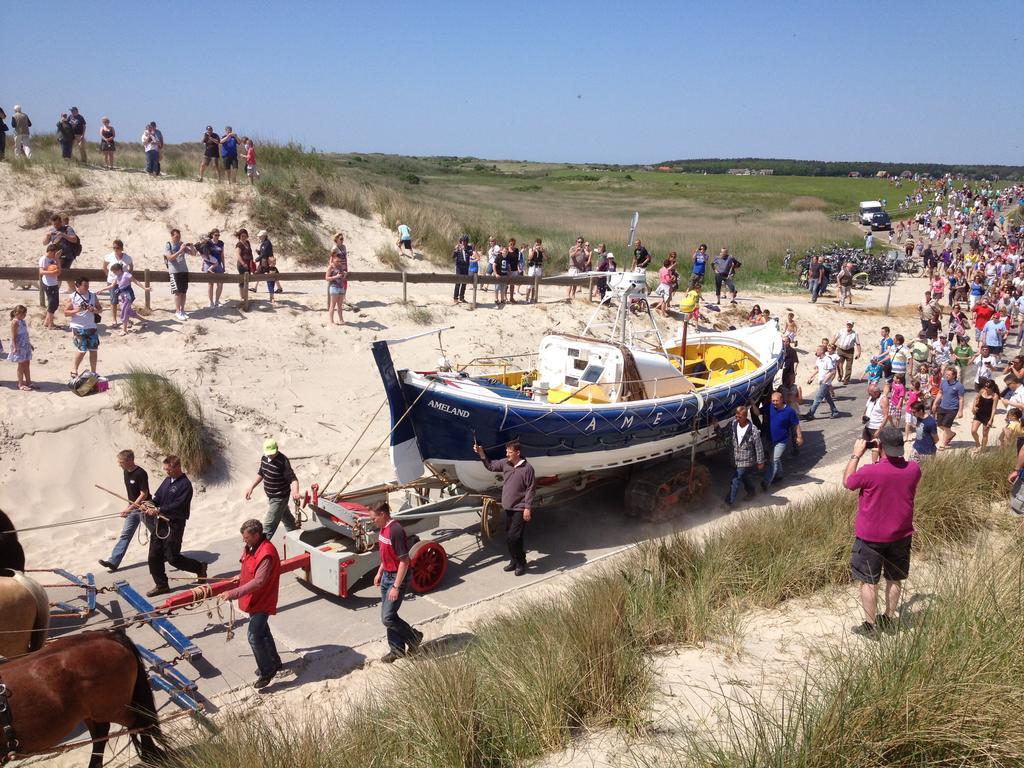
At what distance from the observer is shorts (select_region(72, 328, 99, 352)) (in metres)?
12.2

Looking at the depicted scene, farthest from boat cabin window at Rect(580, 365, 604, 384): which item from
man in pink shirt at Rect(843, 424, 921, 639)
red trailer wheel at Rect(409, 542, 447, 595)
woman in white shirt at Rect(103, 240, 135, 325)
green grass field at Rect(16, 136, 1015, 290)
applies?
green grass field at Rect(16, 136, 1015, 290)

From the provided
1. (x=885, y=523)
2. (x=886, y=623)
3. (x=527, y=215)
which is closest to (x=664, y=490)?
(x=885, y=523)

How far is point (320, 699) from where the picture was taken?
7145mm

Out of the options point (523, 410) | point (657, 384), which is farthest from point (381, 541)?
point (657, 384)

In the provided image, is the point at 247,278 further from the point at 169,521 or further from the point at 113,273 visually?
the point at 169,521

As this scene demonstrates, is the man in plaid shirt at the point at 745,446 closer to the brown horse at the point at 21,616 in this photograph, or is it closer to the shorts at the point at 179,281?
the brown horse at the point at 21,616

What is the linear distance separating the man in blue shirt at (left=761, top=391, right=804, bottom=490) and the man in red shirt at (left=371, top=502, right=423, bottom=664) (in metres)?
6.99

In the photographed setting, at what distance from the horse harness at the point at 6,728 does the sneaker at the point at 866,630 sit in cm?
578

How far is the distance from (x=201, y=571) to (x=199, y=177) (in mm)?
15861

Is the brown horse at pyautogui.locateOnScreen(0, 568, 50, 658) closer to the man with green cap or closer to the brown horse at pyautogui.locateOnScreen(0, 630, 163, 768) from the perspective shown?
the brown horse at pyautogui.locateOnScreen(0, 630, 163, 768)

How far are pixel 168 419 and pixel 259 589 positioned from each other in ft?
19.2

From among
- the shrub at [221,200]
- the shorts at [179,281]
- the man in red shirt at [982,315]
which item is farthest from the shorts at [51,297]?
the man in red shirt at [982,315]

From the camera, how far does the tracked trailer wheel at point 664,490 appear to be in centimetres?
1130

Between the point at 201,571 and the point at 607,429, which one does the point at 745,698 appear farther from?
the point at 201,571
